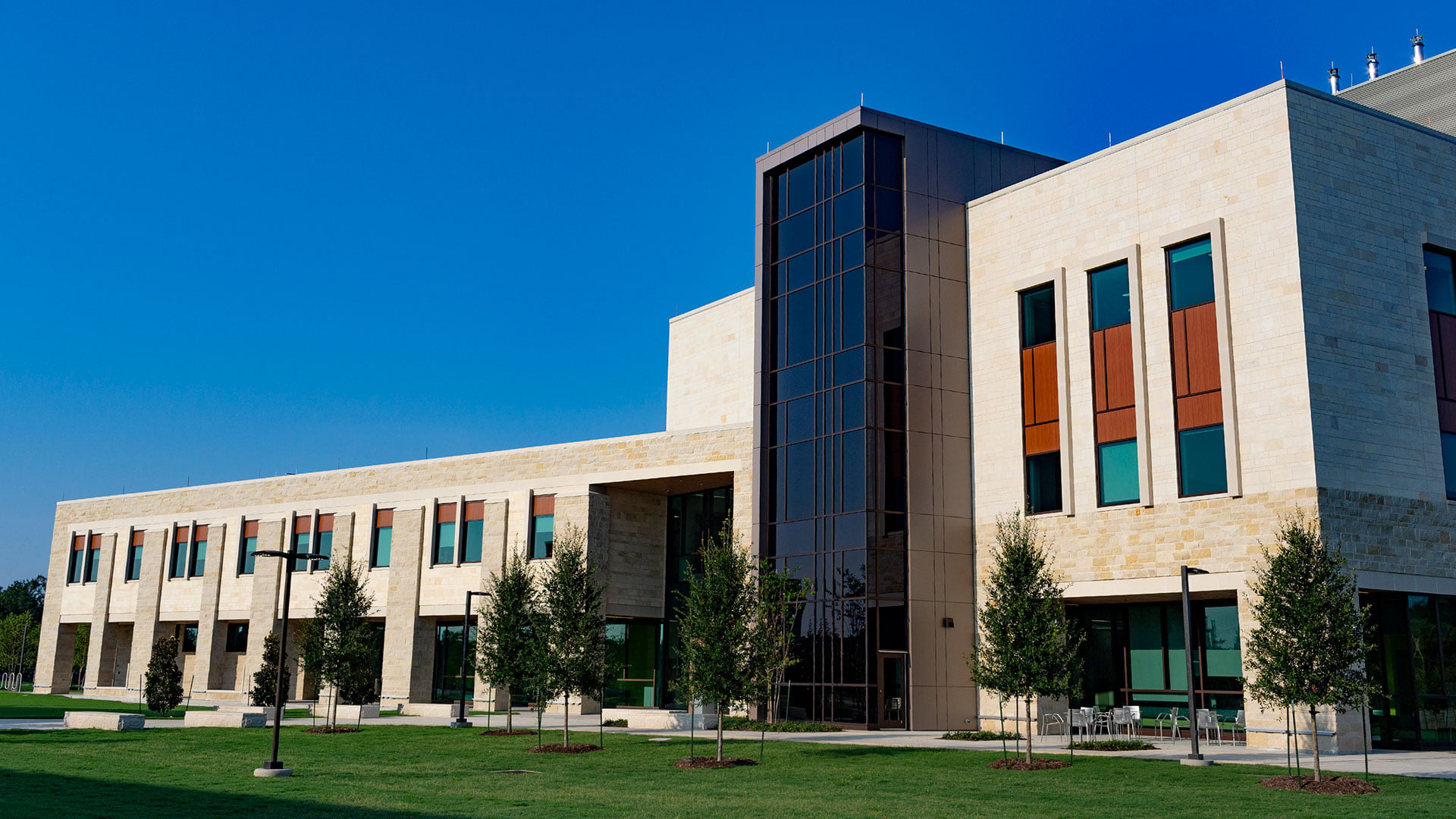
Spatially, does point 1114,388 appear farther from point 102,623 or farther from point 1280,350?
point 102,623

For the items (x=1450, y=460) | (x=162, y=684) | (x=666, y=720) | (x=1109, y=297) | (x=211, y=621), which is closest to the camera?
(x=1450, y=460)

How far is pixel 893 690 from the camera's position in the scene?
3572 cm

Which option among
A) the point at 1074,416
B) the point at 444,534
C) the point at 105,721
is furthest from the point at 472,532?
A: the point at 1074,416

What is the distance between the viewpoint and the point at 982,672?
25.1 metres

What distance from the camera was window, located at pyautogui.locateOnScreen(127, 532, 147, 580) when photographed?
6438 cm

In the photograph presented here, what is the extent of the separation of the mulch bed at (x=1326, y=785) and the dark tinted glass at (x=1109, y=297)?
1582 cm

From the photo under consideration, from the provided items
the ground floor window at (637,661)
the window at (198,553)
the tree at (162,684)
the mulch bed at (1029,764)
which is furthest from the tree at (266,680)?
the mulch bed at (1029,764)

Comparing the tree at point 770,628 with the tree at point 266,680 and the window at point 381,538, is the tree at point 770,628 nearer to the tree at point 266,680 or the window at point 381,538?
the tree at point 266,680

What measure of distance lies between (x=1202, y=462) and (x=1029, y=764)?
456 inches

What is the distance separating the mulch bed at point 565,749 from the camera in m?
28.1

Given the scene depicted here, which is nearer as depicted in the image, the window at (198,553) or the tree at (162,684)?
the tree at (162,684)

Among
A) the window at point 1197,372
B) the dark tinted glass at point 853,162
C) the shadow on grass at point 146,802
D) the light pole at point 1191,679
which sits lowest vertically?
the shadow on grass at point 146,802

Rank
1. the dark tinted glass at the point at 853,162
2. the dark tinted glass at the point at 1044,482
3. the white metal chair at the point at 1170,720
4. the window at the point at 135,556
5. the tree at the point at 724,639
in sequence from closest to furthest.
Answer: the tree at the point at 724,639 → the white metal chair at the point at 1170,720 → the dark tinted glass at the point at 1044,482 → the dark tinted glass at the point at 853,162 → the window at the point at 135,556

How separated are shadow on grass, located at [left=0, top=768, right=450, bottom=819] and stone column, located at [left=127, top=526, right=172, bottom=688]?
44.6 meters
